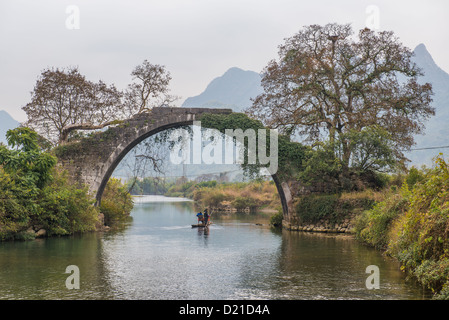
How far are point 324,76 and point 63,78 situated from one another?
11937mm

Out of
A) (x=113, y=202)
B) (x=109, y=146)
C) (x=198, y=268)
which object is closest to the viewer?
(x=198, y=268)

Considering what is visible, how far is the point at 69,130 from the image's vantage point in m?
23.5

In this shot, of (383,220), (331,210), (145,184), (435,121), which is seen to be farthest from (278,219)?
(435,121)

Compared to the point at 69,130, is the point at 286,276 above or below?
below

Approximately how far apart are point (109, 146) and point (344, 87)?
1127cm

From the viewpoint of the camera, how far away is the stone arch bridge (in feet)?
72.1

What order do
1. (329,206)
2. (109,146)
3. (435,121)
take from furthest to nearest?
(435,121)
(109,146)
(329,206)

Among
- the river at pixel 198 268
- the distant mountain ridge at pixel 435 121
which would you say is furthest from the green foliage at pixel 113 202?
the distant mountain ridge at pixel 435 121

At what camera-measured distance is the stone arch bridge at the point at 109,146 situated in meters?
22.0

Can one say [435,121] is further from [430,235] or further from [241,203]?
[430,235]

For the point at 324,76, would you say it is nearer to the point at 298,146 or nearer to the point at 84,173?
the point at 298,146

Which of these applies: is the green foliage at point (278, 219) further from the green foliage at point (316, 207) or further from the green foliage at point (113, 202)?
the green foliage at point (113, 202)

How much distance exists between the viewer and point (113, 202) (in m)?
24.5

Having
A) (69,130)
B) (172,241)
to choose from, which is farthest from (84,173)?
(172,241)
